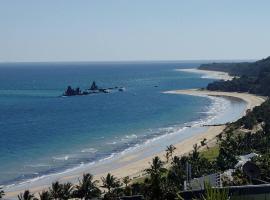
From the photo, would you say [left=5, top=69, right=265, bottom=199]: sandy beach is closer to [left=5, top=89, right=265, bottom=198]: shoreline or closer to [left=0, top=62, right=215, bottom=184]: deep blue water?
[left=5, top=89, right=265, bottom=198]: shoreline

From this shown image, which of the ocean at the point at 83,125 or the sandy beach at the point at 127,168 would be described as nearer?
the sandy beach at the point at 127,168

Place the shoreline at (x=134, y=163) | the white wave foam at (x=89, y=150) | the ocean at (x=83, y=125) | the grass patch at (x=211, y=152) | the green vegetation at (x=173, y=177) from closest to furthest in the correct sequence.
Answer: the green vegetation at (x=173, y=177) → the shoreline at (x=134, y=163) → the grass patch at (x=211, y=152) → the ocean at (x=83, y=125) → the white wave foam at (x=89, y=150)

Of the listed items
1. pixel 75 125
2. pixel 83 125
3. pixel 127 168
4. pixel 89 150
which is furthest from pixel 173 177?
pixel 75 125

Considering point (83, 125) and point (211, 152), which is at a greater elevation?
point (211, 152)

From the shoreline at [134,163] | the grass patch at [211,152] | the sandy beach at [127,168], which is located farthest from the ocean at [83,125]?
the grass patch at [211,152]

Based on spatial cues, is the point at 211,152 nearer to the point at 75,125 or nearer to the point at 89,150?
the point at 89,150

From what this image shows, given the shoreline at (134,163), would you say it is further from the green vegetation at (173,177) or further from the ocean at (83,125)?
the ocean at (83,125)

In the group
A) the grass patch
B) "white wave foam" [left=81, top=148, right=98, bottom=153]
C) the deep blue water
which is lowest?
the deep blue water

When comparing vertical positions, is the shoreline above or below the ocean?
above

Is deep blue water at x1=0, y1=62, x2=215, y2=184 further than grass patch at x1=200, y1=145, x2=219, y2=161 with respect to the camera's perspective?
Yes

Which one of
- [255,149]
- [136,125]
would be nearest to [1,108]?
[136,125]

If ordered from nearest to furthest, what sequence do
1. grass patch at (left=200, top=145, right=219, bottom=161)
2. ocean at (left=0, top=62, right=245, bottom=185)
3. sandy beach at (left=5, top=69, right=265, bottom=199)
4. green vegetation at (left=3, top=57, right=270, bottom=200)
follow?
green vegetation at (left=3, top=57, right=270, bottom=200) < sandy beach at (left=5, top=69, right=265, bottom=199) < grass patch at (left=200, top=145, right=219, bottom=161) < ocean at (left=0, top=62, right=245, bottom=185)

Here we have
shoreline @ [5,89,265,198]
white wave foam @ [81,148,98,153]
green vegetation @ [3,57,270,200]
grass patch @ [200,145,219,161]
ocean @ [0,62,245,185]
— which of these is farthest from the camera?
white wave foam @ [81,148,98,153]

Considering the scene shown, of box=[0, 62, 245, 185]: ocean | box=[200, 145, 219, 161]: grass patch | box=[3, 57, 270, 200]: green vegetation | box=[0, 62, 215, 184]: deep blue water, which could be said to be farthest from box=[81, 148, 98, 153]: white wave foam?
box=[200, 145, 219, 161]: grass patch
